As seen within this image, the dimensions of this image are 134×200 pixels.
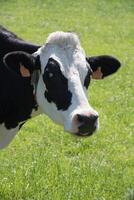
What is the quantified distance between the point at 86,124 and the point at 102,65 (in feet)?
3.55

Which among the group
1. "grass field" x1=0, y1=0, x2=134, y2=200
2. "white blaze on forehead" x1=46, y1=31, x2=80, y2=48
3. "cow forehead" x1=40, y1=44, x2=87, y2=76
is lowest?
"grass field" x1=0, y1=0, x2=134, y2=200

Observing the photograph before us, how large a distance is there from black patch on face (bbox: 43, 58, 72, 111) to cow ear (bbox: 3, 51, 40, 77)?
167 mm

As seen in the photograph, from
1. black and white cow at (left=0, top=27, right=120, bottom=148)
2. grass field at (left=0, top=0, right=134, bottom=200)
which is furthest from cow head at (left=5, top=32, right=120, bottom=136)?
grass field at (left=0, top=0, right=134, bottom=200)

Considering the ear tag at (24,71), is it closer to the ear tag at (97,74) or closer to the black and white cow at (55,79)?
the black and white cow at (55,79)

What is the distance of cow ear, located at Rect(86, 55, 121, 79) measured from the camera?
5.49m

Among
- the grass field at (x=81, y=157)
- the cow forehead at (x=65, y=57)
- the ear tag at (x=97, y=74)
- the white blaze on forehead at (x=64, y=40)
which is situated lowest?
the grass field at (x=81, y=157)

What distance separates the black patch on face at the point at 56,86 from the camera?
4.95 meters

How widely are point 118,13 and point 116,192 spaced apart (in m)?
17.4

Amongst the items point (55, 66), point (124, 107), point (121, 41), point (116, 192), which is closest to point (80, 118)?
point (55, 66)

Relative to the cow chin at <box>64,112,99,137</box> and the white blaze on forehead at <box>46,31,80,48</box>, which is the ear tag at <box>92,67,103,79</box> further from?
the cow chin at <box>64,112,99,137</box>

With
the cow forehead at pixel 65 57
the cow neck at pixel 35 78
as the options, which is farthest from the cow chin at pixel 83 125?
the cow neck at pixel 35 78

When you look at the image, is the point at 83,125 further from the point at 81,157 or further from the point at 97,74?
the point at 81,157

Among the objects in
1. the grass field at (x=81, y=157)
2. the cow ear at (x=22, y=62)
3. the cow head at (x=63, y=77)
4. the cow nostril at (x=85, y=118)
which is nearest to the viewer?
the cow nostril at (x=85, y=118)

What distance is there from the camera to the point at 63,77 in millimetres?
5004
